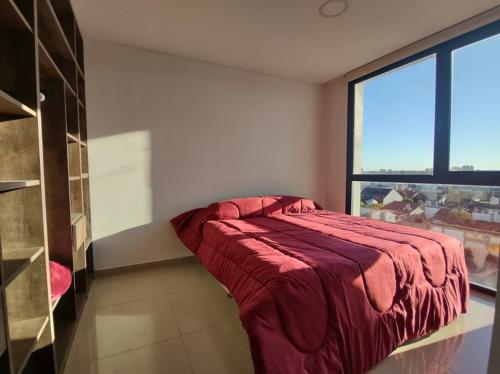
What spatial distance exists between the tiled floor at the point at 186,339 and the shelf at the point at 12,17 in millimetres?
1706

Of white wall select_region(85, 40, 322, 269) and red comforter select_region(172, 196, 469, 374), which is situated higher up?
white wall select_region(85, 40, 322, 269)

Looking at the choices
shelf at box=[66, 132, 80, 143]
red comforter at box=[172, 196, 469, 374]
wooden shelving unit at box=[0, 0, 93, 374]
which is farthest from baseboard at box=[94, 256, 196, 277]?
shelf at box=[66, 132, 80, 143]

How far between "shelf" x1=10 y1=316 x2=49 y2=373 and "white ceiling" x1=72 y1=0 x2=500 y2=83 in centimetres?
215

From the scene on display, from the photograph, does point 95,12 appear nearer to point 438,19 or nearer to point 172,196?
point 172,196

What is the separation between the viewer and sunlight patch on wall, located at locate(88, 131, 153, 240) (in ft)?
8.24

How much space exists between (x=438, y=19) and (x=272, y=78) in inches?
69.4

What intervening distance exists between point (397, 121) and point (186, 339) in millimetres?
2983

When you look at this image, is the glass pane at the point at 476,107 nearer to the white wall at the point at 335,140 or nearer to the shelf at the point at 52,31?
the white wall at the point at 335,140

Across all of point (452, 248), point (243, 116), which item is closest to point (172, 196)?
point (243, 116)

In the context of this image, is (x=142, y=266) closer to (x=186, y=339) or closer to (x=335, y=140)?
(x=186, y=339)

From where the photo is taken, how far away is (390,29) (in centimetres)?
232

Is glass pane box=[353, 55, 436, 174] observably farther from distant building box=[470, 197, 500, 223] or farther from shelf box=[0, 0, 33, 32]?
shelf box=[0, 0, 33, 32]

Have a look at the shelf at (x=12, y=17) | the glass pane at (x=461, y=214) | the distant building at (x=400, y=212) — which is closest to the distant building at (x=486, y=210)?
the glass pane at (x=461, y=214)

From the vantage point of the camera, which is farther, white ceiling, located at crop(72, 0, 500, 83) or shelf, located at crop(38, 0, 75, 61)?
white ceiling, located at crop(72, 0, 500, 83)
